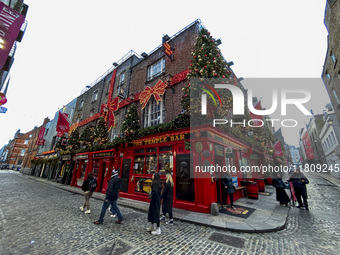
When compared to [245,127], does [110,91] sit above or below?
above

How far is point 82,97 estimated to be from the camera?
23094 mm

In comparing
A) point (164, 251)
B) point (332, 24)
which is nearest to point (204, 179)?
point (164, 251)

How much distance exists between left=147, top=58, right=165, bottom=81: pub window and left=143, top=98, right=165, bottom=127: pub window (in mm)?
2429

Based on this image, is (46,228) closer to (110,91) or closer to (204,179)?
(204,179)

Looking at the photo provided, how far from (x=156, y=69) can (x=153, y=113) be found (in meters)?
4.38

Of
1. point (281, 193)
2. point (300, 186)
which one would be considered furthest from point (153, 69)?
point (300, 186)

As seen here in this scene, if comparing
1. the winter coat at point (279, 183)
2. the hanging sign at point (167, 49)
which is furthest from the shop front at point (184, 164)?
the hanging sign at point (167, 49)

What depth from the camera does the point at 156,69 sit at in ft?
42.2

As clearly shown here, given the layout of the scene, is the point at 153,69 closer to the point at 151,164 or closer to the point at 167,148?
the point at 167,148

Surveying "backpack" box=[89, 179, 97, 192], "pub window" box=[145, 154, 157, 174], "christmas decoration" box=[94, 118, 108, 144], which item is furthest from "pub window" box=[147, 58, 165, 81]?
"backpack" box=[89, 179, 97, 192]

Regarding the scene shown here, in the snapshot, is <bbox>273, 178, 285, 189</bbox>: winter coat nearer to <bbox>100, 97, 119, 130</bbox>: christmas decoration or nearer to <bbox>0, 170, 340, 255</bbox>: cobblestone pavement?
<bbox>0, 170, 340, 255</bbox>: cobblestone pavement

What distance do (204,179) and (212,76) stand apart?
5072mm

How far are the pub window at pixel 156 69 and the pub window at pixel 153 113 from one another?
243cm

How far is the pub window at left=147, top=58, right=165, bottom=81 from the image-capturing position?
487 inches
